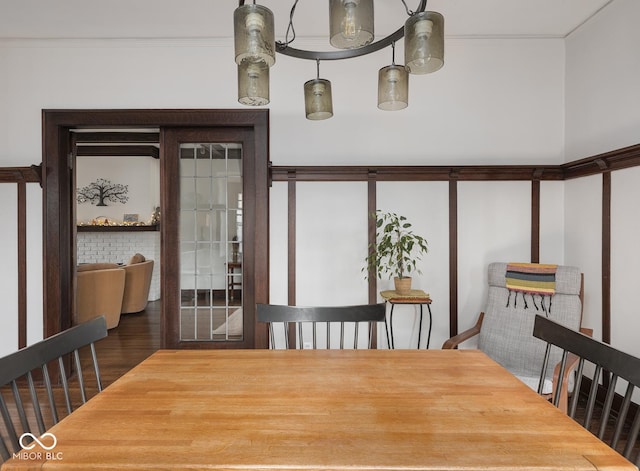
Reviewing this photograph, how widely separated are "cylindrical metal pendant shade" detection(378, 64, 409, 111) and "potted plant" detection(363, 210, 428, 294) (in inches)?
60.3

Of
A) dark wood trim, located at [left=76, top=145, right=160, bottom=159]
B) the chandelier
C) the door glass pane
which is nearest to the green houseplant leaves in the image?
the door glass pane

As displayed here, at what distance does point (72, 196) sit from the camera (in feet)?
10.8

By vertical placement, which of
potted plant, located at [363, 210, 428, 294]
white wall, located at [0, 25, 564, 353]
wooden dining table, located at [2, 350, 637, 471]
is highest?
white wall, located at [0, 25, 564, 353]

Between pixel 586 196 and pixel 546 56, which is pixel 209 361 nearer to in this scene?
pixel 586 196

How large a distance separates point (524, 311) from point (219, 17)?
9.77 feet

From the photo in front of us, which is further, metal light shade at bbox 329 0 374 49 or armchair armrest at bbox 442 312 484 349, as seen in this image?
armchair armrest at bbox 442 312 484 349

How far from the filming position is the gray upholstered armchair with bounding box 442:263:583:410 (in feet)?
8.25

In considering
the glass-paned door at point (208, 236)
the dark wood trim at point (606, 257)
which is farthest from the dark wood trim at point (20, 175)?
the dark wood trim at point (606, 257)

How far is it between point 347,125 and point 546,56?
5.52 ft

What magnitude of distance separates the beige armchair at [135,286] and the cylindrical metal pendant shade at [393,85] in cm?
515

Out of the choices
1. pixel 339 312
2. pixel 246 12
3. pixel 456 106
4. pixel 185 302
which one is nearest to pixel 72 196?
pixel 185 302

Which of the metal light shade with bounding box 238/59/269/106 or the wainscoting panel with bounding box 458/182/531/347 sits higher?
the metal light shade with bounding box 238/59/269/106

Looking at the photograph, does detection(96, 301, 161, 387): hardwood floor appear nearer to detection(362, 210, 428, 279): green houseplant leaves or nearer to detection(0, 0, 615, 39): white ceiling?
detection(362, 210, 428, 279): green houseplant leaves

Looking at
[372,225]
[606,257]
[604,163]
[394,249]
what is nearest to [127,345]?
[372,225]
